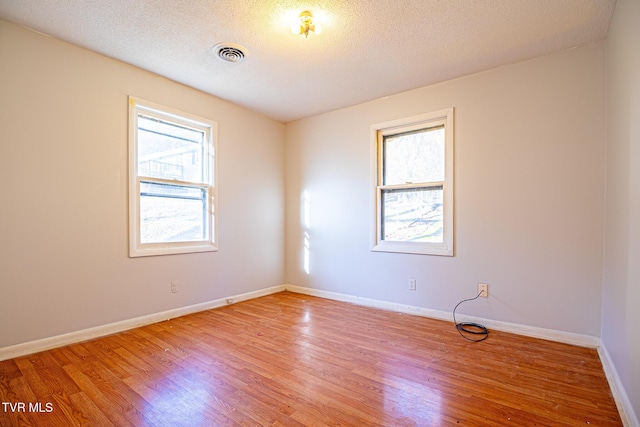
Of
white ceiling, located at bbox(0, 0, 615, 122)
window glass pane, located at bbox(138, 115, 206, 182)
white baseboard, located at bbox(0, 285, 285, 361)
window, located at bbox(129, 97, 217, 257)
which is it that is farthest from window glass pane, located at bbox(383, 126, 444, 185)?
white baseboard, located at bbox(0, 285, 285, 361)

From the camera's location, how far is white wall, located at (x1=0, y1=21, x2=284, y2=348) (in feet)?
7.46

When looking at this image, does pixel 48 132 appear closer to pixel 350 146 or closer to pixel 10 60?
pixel 10 60

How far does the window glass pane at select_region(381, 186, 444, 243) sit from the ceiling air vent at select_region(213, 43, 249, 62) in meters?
2.07

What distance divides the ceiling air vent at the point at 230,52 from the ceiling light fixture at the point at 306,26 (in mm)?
525

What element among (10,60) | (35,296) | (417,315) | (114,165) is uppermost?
(10,60)

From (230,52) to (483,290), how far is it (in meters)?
3.14

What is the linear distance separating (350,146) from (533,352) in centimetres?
274

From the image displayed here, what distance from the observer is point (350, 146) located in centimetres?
388

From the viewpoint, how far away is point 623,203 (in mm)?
1852

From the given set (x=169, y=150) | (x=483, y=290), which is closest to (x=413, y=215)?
(x=483, y=290)

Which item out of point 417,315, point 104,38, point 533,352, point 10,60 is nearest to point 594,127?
point 533,352

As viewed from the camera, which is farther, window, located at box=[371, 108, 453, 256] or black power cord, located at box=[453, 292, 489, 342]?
window, located at box=[371, 108, 453, 256]

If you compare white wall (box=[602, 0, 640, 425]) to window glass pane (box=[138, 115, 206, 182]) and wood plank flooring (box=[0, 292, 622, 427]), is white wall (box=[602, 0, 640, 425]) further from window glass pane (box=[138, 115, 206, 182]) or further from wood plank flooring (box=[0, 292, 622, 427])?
window glass pane (box=[138, 115, 206, 182])

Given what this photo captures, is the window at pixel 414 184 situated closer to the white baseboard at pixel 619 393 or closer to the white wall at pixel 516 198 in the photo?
the white wall at pixel 516 198
